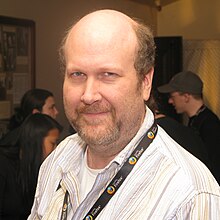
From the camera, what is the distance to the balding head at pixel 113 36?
1.06 metres

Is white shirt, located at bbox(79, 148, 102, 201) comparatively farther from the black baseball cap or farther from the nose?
the black baseball cap

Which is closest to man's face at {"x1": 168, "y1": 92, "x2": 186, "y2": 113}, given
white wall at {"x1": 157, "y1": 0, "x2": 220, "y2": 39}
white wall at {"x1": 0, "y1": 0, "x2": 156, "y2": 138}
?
white wall at {"x1": 0, "y1": 0, "x2": 156, "y2": 138}

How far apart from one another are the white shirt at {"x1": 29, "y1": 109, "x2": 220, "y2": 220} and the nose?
16 cm

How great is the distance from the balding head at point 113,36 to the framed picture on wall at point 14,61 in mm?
2671

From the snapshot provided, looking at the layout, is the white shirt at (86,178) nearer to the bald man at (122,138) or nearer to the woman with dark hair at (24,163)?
the bald man at (122,138)

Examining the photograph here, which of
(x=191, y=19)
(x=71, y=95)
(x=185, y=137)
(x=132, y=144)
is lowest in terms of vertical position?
(x=185, y=137)

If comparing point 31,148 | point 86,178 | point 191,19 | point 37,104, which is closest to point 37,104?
point 37,104

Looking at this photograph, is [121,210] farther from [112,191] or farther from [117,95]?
[117,95]

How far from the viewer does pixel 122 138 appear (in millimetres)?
1109

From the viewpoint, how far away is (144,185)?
3.44 ft

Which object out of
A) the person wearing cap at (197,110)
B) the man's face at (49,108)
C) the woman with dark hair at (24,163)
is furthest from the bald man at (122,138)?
the man's face at (49,108)

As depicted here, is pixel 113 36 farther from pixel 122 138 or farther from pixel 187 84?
pixel 187 84

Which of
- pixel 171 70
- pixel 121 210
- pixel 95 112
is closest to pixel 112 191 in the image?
pixel 121 210

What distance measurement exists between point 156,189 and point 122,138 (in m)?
0.16
